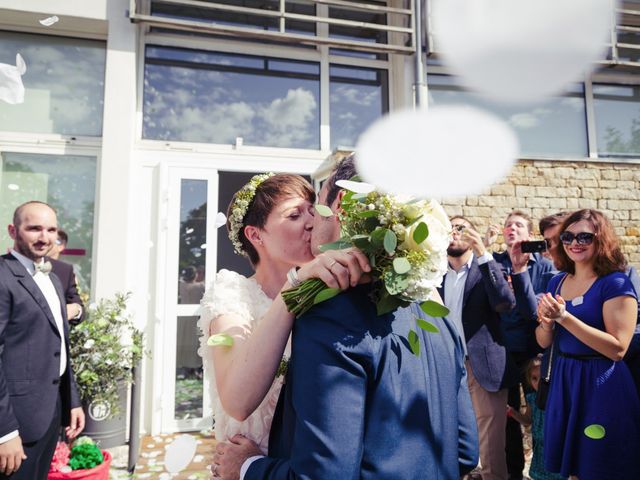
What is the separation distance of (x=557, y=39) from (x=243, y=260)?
24.1ft

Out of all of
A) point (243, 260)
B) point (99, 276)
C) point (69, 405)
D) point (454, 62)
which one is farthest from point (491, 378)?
point (243, 260)

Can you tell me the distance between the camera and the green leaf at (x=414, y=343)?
109cm

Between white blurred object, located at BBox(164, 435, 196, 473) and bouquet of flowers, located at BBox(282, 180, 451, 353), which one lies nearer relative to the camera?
bouquet of flowers, located at BBox(282, 180, 451, 353)

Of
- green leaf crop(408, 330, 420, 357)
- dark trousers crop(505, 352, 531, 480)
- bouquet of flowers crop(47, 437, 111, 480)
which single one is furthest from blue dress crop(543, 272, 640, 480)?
bouquet of flowers crop(47, 437, 111, 480)

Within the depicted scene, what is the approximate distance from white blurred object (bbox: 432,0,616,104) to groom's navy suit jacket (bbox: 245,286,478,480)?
59cm

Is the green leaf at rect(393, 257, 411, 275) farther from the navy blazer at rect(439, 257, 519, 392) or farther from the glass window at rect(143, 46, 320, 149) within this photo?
the glass window at rect(143, 46, 320, 149)

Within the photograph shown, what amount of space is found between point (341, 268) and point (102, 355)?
379 centimetres

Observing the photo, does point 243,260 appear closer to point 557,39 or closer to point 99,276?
point 99,276

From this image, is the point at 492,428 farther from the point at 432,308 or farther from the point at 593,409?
the point at 432,308

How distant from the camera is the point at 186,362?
5195 mm

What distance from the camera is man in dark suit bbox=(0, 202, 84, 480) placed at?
8.33 feet

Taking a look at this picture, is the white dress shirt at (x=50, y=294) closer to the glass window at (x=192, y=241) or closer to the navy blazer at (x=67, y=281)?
the navy blazer at (x=67, y=281)

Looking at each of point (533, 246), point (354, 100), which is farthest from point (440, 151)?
point (354, 100)

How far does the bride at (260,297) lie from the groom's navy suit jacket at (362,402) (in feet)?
0.33
